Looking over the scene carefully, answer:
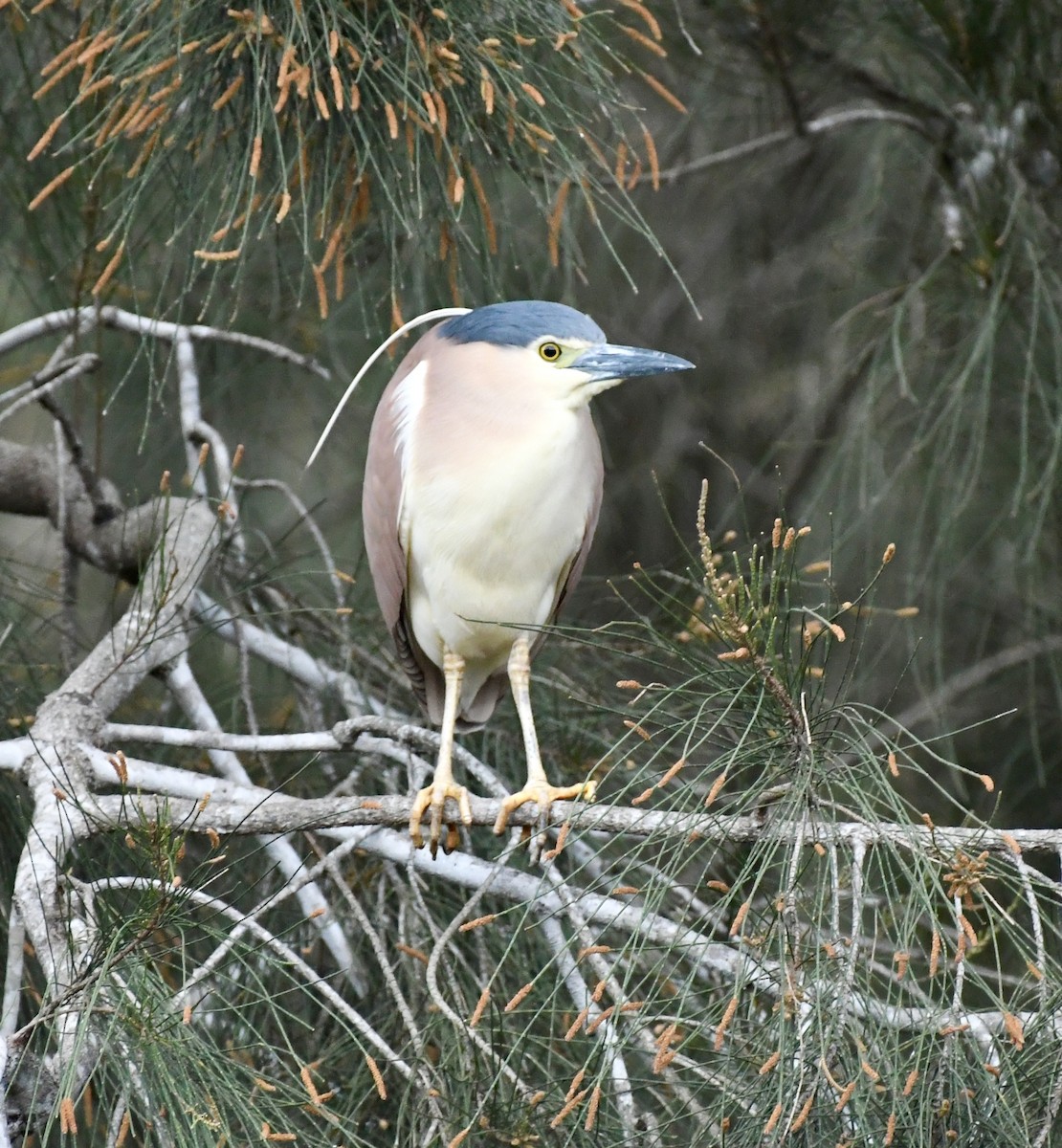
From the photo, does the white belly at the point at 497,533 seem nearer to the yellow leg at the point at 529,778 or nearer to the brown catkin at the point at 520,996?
the yellow leg at the point at 529,778

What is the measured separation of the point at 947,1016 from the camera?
1.18 meters

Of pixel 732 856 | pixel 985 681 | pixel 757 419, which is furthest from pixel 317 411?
pixel 732 856

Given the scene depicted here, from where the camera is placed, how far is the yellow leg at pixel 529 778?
1.60 meters

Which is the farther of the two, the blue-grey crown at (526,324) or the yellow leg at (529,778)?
the blue-grey crown at (526,324)

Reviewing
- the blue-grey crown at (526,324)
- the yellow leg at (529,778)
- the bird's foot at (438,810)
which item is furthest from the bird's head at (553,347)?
the bird's foot at (438,810)

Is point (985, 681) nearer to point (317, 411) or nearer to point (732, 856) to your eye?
point (317, 411)

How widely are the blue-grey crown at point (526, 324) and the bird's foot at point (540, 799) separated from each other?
1.78 feet

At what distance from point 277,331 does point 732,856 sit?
183 centimetres

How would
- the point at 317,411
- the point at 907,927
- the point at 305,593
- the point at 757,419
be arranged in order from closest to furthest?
1. the point at 907,927
2. the point at 305,593
3. the point at 317,411
4. the point at 757,419

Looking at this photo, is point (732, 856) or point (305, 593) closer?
point (732, 856)

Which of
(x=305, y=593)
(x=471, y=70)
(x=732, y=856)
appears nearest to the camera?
(x=732, y=856)

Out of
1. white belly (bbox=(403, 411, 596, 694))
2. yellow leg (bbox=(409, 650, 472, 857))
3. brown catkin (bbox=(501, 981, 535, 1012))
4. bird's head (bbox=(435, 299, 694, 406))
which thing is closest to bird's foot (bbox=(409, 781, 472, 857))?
yellow leg (bbox=(409, 650, 472, 857))

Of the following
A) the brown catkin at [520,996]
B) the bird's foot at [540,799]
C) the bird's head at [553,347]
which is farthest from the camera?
the bird's head at [553,347]

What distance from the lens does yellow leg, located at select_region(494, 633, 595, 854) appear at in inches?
63.1
